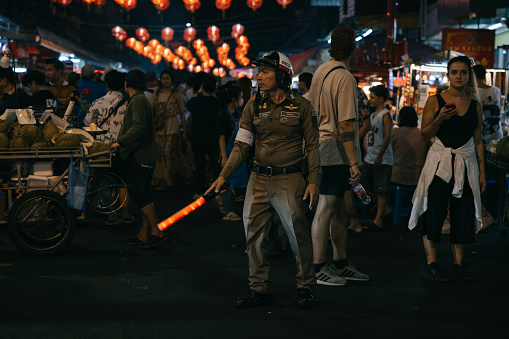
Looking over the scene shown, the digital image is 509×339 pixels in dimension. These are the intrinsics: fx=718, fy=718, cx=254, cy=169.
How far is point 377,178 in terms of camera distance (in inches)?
405

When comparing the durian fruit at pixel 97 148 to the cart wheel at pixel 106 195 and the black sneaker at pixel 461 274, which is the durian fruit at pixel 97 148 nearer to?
the cart wheel at pixel 106 195

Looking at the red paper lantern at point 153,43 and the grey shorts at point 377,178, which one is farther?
the red paper lantern at point 153,43

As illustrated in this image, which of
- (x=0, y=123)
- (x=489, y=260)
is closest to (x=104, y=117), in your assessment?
(x=0, y=123)

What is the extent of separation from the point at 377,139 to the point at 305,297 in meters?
4.76

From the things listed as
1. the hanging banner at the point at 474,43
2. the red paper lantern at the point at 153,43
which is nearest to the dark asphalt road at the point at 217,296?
the hanging banner at the point at 474,43

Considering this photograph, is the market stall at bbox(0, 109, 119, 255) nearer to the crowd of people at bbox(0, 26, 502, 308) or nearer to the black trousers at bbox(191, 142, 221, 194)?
the crowd of people at bbox(0, 26, 502, 308)

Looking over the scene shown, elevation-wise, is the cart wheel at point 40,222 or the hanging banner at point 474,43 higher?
the hanging banner at point 474,43

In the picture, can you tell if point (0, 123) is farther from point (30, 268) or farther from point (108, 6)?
point (108, 6)

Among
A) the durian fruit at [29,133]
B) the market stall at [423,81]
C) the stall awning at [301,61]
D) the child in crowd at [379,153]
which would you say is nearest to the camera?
the durian fruit at [29,133]

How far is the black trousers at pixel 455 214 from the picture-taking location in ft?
23.5

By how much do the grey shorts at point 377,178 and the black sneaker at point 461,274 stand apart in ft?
10.1

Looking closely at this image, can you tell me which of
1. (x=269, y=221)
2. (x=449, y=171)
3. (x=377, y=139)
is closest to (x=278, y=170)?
(x=269, y=221)

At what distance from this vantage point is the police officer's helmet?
5797 mm

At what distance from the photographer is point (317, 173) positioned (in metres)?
5.88
